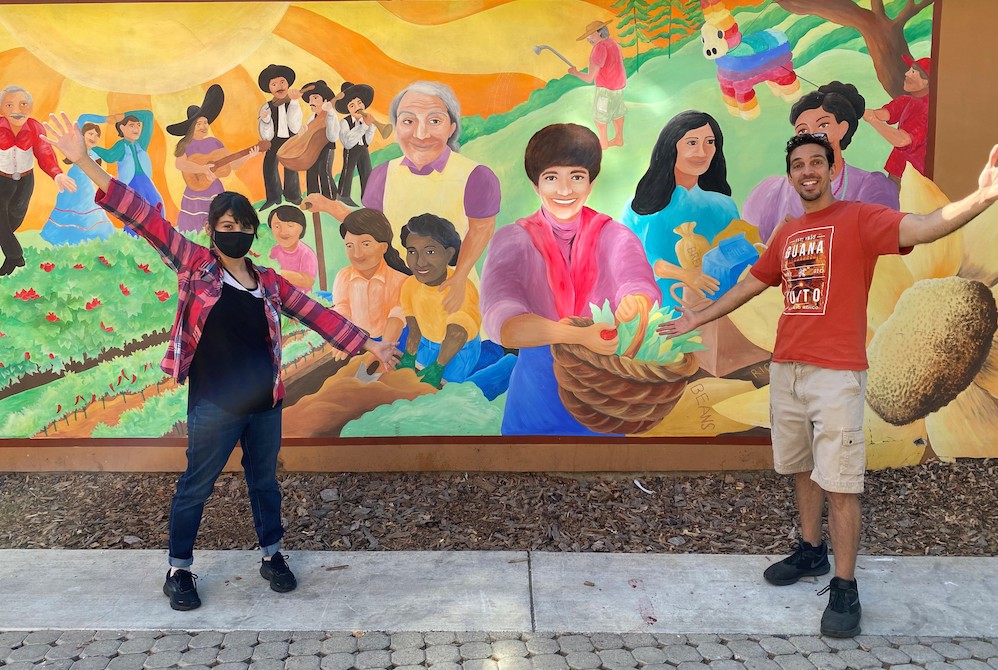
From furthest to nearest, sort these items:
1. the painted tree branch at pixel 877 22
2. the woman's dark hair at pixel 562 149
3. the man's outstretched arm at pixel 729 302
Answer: the woman's dark hair at pixel 562 149 → the painted tree branch at pixel 877 22 → the man's outstretched arm at pixel 729 302

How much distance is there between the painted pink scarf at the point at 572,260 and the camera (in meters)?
4.62

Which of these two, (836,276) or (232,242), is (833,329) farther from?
(232,242)

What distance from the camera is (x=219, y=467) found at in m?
3.29

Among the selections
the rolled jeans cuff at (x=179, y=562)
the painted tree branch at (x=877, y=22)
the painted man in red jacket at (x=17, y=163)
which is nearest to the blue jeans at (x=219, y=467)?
the rolled jeans cuff at (x=179, y=562)

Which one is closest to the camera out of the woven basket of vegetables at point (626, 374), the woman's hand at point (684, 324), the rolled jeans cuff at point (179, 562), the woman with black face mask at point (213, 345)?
the woman with black face mask at point (213, 345)

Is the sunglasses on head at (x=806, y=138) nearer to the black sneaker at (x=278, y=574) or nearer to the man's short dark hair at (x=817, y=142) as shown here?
the man's short dark hair at (x=817, y=142)

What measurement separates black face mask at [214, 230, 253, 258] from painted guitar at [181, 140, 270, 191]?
1.60 m

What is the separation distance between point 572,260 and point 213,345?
7.87 ft

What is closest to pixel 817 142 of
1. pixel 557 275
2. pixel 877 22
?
pixel 557 275

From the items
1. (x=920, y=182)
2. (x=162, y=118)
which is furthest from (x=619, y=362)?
(x=162, y=118)

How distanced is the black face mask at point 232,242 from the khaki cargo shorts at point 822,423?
2664 mm

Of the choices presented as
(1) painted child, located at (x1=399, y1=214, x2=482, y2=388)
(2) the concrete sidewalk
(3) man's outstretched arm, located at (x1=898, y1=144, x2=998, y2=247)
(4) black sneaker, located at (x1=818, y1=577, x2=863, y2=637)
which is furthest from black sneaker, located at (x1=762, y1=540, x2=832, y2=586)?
(1) painted child, located at (x1=399, y1=214, x2=482, y2=388)

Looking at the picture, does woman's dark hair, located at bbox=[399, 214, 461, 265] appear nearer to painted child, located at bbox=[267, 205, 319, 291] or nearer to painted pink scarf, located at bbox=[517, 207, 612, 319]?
painted pink scarf, located at bbox=[517, 207, 612, 319]

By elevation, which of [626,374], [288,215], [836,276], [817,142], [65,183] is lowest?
[626,374]
